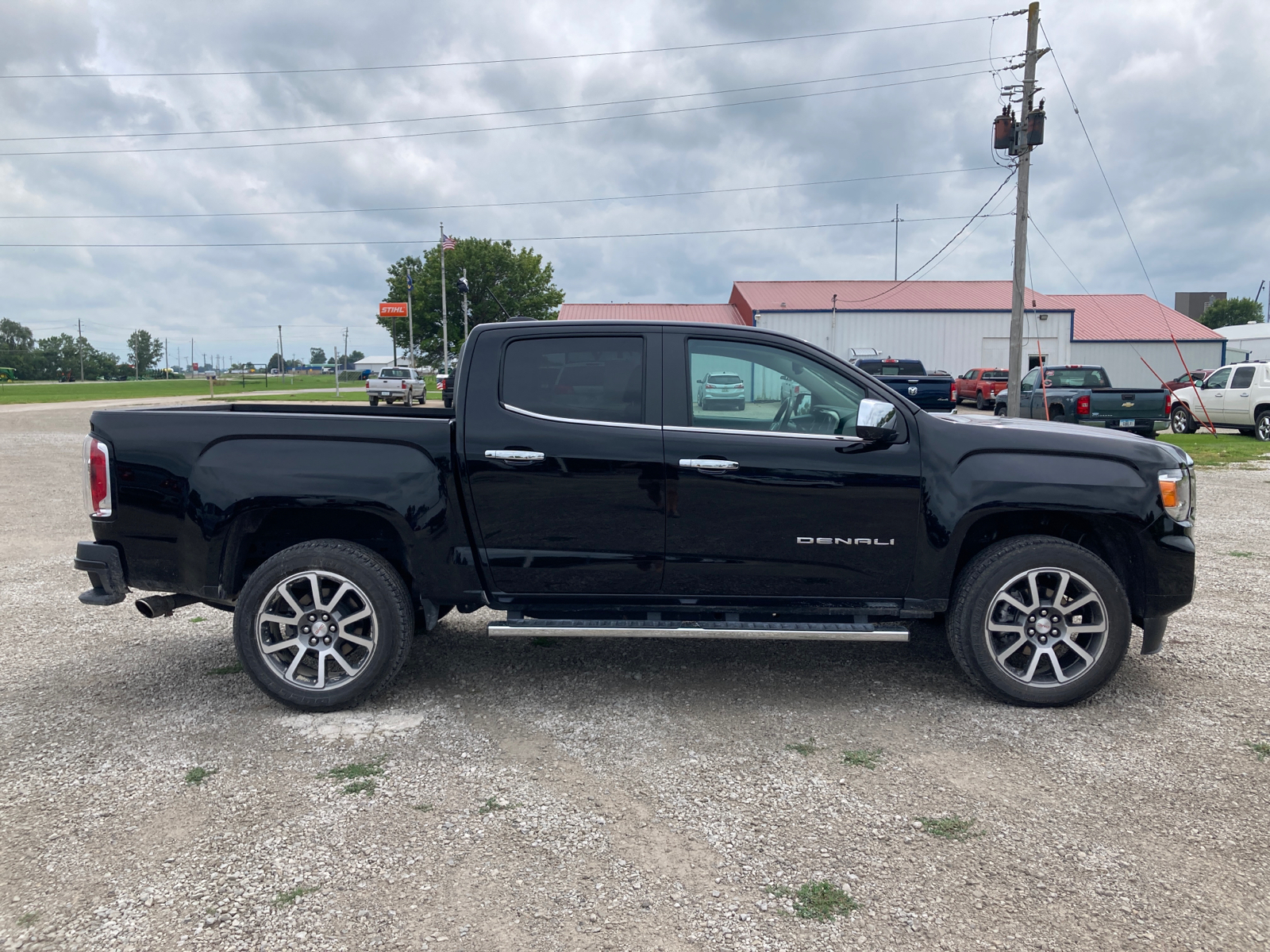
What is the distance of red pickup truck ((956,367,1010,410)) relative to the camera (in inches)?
1292

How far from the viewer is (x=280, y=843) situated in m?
3.01

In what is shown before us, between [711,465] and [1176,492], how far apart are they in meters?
2.25

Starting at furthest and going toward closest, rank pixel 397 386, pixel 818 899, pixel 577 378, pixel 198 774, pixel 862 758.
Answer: pixel 397 386 → pixel 577 378 → pixel 862 758 → pixel 198 774 → pixel 818 899

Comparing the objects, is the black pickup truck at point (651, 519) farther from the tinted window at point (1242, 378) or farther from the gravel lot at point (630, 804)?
the tinted window at point (1242, 378)

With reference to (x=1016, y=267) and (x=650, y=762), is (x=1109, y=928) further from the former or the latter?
(x=1016, y=267)

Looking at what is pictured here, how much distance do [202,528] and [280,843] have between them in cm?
177

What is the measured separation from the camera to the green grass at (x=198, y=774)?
3.48 metres

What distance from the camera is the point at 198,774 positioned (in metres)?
3.54

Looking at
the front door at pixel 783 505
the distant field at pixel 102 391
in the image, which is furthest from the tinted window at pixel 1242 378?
the distant field at pixel 102 391

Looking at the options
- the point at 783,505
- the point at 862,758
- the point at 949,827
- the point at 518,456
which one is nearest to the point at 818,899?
the point at 949,827

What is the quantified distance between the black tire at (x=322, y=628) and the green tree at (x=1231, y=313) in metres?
117

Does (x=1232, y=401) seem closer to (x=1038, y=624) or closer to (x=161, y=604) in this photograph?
(x=1038, y=624)

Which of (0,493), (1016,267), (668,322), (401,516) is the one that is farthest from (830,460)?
(1016,267)

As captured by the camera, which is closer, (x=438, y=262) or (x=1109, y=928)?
(x=1109, y=928)
